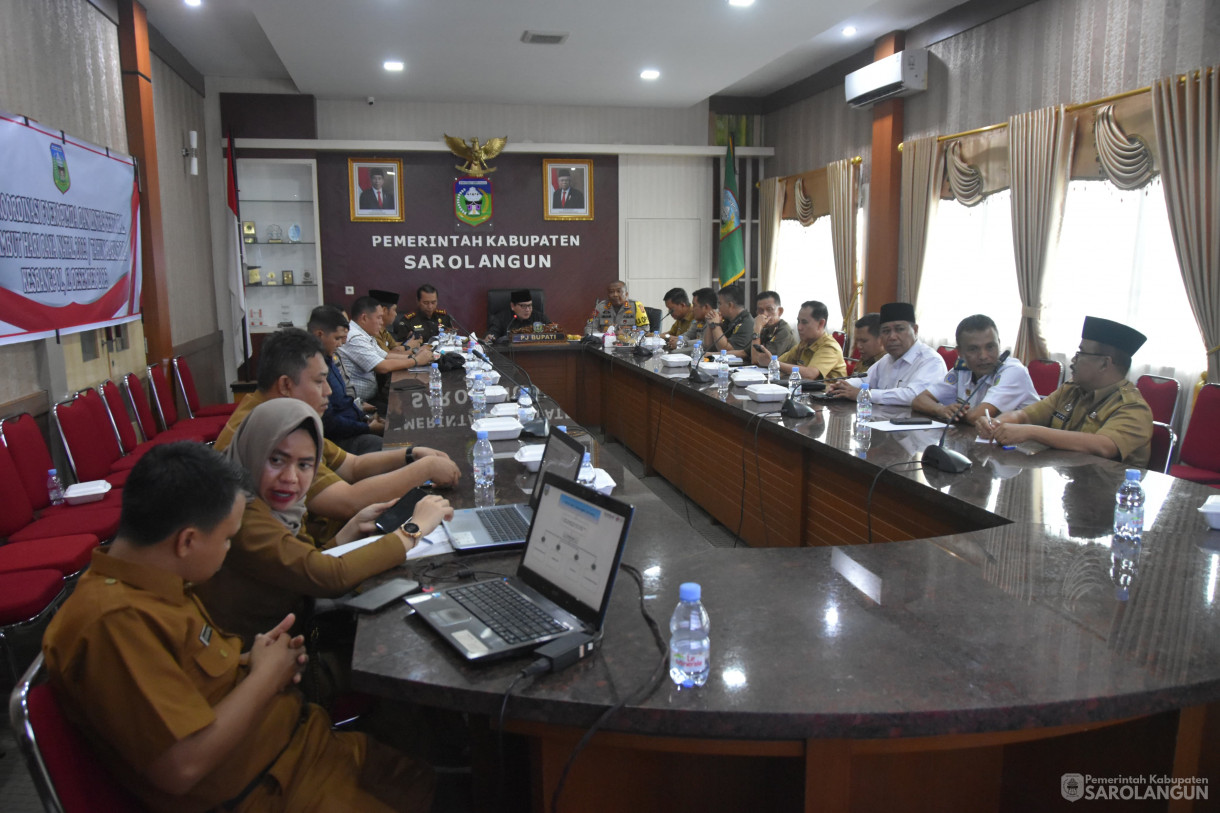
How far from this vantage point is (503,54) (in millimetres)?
5910

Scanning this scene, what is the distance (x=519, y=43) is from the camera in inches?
220

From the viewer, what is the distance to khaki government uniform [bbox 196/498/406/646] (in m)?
1.51

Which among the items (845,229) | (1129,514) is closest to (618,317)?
(845,229)

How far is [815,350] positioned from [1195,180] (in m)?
2.11

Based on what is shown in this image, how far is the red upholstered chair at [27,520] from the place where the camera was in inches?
105

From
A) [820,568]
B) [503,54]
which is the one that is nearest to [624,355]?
[503,54]

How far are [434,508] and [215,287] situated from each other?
6.69 meters

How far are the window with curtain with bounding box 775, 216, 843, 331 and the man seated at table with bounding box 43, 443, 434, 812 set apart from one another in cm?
635

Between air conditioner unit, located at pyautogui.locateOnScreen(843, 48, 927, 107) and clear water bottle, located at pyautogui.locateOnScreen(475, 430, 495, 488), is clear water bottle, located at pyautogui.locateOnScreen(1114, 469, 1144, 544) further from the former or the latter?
air conditioner unit, located at pyautogui.locateOnScreen(843, 48, 927, 107)

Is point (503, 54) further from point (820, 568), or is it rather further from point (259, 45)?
point (820, 568)

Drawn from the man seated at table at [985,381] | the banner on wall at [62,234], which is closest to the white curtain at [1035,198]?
the man seated at table at [985,381]

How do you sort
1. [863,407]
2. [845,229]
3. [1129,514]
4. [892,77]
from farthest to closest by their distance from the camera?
[845,229] < [892,77] < [863,407] < [1129,514]

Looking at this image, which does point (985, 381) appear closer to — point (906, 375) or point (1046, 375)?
point (906, 375)

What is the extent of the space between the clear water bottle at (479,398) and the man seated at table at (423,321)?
3.37 meters
